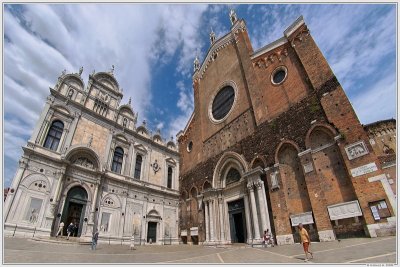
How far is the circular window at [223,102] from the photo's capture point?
18047mm

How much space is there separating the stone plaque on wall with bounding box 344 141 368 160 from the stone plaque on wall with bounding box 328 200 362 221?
1.85 m

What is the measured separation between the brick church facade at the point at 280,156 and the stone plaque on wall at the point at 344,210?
0.04 metres

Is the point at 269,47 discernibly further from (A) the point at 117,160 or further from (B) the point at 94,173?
(B) the point at 94,173

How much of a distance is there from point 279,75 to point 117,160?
14.6m

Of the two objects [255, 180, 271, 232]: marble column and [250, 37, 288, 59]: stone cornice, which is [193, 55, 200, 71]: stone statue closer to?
[250, 37, 288, 59]: stone cornice

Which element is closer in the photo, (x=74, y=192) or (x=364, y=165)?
(x=364, y=165)

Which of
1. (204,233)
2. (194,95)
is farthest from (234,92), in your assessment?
(204,233)

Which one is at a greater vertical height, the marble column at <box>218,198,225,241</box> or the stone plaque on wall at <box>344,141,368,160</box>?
the stone plaque on wall at <box>344,141,368,160</box>

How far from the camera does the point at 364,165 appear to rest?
8.39 m

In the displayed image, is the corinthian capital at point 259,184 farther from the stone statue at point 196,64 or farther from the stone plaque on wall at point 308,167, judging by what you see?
the stone statue at point 196,64

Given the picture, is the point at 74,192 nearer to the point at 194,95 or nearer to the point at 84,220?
the point at 84,220

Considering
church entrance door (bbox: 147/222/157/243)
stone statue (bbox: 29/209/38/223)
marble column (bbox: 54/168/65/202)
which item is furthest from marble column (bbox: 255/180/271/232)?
stone statue (bbox: 29/209/38/223)

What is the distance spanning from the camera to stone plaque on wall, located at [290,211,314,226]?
9.77 m

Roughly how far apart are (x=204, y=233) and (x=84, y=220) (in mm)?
8598
